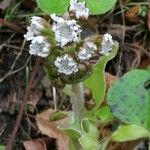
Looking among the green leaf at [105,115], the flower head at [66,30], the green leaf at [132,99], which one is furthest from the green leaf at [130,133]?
the flower head at [66,30]

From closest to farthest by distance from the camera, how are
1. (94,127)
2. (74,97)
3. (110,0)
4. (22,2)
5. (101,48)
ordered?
(101,48) → (74,97) → (94,127) → (110,0) → (22,2)

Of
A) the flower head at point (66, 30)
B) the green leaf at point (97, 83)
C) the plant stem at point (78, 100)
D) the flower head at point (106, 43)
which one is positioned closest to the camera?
the flower head at point (66, 30)

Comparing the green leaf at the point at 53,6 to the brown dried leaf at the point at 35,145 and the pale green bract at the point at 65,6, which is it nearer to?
the pale green bract at the point at 65,6

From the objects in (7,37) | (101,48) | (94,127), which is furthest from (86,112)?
(7,37)

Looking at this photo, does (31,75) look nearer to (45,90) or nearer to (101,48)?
(45,90)

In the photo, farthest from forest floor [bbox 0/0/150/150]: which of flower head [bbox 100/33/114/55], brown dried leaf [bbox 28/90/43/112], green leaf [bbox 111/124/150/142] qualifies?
flower head [bbox 100/33/114/55]

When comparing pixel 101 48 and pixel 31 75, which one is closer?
pixel 101 48

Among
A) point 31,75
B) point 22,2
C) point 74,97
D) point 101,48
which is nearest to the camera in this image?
point 101,48
